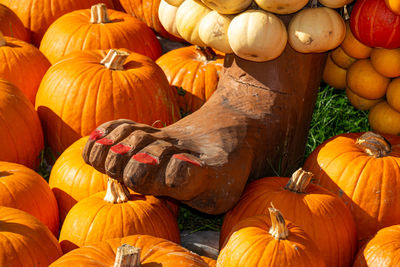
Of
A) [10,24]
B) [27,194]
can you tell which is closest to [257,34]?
[27,194]

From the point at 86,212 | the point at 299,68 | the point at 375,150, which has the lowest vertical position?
the point at 86,212

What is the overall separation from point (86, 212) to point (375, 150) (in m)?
1.29

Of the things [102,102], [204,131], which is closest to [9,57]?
[102,102]

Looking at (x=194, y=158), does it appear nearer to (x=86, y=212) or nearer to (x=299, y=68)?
(x=86, y=212)

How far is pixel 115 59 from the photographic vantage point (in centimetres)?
327

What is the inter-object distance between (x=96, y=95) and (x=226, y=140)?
0.83 m

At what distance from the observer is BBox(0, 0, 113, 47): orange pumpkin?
14.1ft

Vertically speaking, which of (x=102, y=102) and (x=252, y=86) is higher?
(x=252, y=86)

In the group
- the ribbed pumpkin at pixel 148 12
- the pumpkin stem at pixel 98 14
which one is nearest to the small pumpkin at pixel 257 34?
the pumpkin stem at pixel 98 14

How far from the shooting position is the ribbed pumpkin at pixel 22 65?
3449mm

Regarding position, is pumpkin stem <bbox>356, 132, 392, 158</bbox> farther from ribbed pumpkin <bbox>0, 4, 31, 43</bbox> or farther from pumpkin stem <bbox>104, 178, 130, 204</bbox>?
ribbed pumpkin <bbox>0, 4, 31, 43</bbox>

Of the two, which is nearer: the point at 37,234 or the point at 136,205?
the point at 37,234

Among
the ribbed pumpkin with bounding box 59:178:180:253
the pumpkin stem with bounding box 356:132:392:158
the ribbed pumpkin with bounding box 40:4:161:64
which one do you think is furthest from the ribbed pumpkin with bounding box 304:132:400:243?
the ribbed pumpkin with bounding box 40:4:161:64

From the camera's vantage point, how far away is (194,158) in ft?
8.13
